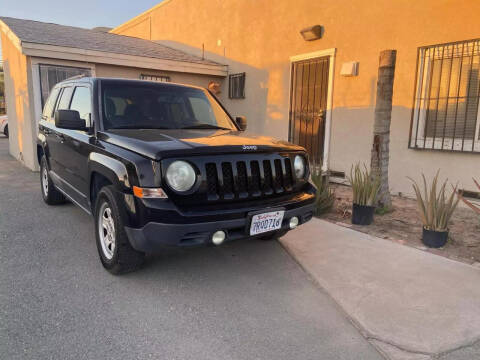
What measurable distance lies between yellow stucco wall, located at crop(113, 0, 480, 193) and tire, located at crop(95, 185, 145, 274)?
4.84m

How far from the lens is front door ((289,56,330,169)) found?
7.48 meters

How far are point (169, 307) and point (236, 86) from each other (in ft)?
26.8

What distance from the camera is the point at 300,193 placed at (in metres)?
3.30

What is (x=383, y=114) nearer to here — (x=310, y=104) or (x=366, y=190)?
(x=366, y=190)

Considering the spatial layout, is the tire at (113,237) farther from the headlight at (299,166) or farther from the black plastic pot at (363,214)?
the black plastic pot at (363,214)

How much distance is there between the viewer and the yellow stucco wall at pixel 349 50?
17.9 feet

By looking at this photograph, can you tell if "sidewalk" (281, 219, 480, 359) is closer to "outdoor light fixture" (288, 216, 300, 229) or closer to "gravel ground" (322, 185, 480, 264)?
"gravel ground" (322, 185, 480, 264)

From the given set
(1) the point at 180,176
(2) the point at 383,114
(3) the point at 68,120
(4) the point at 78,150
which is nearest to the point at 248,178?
(1) the point at 180,176

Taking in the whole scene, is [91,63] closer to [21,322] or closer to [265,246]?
[265,246]

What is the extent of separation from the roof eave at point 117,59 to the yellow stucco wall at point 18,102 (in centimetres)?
45

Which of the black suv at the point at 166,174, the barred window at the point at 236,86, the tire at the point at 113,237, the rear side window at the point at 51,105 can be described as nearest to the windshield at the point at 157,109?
the black suv at the point at 166,174

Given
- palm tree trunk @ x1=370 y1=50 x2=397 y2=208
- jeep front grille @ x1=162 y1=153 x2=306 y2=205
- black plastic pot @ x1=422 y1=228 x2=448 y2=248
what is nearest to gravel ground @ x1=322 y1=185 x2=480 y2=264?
black plastic pot @ x1=422 y1=228 x2=448 y2=248

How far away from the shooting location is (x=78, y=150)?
376cm

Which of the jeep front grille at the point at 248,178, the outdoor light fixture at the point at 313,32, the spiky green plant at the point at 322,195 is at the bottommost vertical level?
the spiky green plant at the point at 322,195
